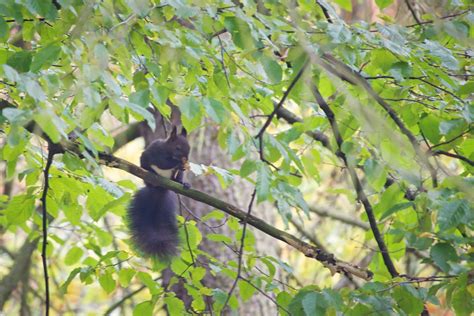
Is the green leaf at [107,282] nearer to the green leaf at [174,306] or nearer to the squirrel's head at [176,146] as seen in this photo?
the green leaf at [174,306]

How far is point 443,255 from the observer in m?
2.03

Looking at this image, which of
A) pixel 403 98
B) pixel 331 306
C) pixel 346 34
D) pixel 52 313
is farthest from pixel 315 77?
pixel 52 313

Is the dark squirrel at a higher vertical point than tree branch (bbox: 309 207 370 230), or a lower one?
higher

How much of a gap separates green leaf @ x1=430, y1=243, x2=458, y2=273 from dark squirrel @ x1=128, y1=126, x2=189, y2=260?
3.37ft

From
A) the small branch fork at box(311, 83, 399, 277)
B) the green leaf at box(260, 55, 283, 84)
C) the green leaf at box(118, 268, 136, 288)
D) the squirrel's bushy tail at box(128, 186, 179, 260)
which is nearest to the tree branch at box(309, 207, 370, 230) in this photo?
the squirrel's bushy tail at box(128, 186, 179, 260)

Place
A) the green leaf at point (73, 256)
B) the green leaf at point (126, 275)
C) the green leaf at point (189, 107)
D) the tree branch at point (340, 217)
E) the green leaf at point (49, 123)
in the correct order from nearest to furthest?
the green leaf at point (49, 123)
the green leaf at point (189, 107)
the green leaf at point (126, 275)
the green leaf at point (73, 256)
the tree branch at point (340, 217)

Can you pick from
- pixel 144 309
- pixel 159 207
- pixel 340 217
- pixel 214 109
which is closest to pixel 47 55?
pixel 214 109

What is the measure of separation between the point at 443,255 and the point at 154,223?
1388 millimetres

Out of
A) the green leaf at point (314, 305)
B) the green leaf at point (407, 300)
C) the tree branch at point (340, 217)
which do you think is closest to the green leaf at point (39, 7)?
the green leaf at point (314, 305)

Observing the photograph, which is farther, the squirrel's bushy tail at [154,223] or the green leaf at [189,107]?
the squirrel's bushy tail at [154,223]

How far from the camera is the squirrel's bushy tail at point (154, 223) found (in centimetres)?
296

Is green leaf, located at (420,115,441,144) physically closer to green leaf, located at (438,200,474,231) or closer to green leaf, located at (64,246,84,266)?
green leaf, located at (438,200,474,231)

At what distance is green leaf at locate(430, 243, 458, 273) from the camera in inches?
79.8

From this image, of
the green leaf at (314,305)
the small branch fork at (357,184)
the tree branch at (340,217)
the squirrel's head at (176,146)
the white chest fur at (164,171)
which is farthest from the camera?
the tree branch at (340,217)
